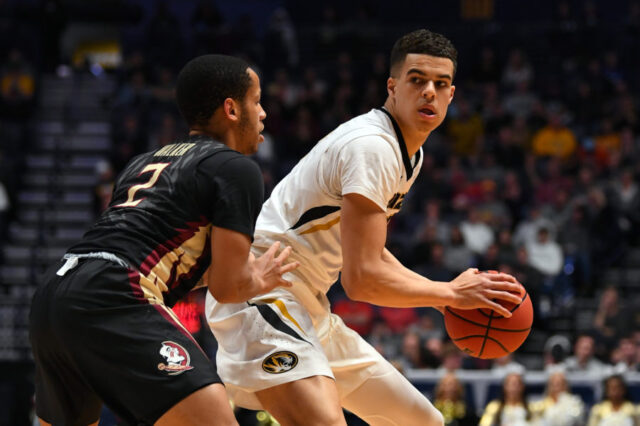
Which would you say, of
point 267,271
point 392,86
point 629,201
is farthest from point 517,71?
point 267,271

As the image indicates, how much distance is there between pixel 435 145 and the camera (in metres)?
15.4

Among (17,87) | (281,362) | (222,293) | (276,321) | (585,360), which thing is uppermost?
(222,293)

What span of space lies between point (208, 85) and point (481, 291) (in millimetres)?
1481

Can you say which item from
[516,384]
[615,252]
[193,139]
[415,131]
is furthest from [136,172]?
[615,252]

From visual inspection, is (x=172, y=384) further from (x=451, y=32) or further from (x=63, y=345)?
(x=451, y=32)

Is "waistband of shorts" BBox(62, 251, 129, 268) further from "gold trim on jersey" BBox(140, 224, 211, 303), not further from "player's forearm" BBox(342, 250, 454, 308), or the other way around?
"player's forearm" BBox(342, 250, 454, 308)

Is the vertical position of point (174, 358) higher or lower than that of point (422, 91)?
lower

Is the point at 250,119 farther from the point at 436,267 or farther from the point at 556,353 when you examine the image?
the point at 436,267

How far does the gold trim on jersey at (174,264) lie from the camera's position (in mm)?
3393

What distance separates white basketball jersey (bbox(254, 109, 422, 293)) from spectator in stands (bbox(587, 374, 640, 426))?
245 inches

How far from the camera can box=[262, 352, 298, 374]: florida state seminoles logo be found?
3.96 metres

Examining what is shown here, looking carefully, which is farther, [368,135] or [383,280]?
[368,135]

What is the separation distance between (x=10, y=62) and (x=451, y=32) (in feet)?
27.1

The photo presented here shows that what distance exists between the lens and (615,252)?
13.5 m
